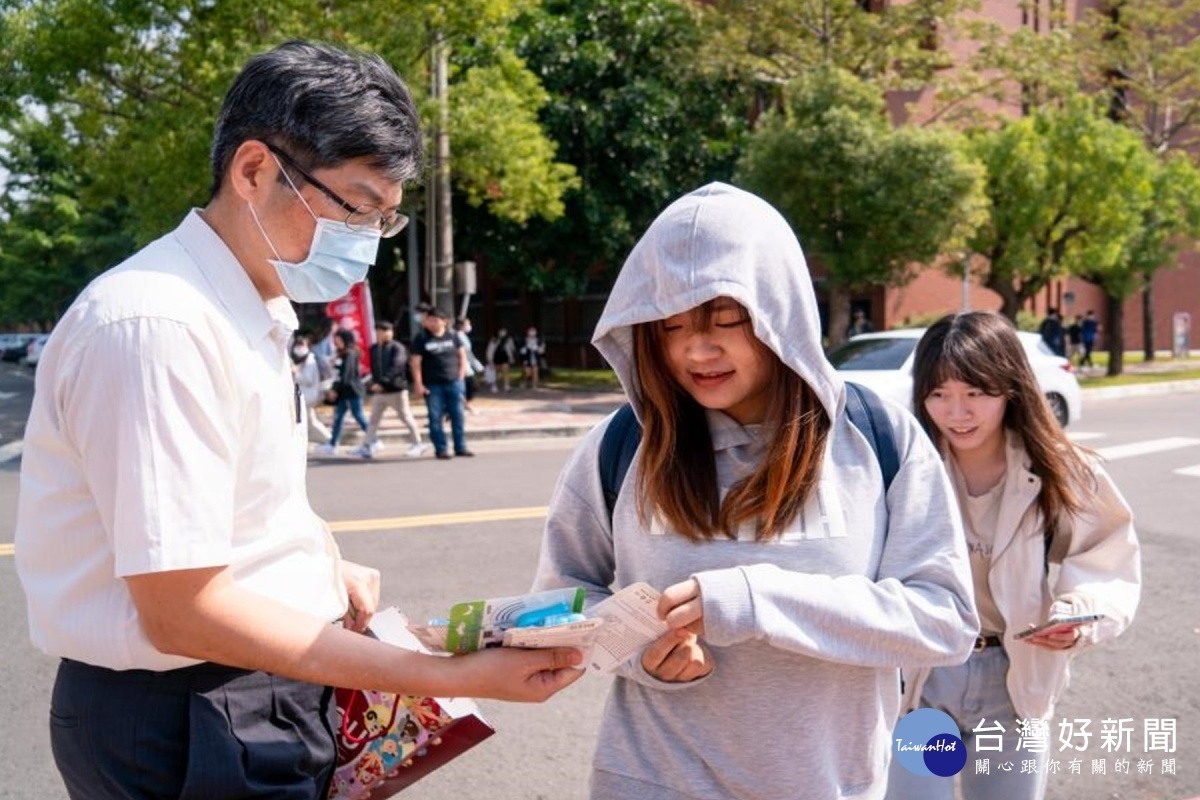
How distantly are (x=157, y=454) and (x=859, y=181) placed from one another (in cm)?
1859

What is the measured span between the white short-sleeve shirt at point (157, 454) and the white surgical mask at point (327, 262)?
0.25 ft

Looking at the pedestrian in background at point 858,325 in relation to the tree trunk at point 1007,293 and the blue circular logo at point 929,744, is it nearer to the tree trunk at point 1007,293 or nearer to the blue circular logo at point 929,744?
the tree trunk at point 1007,293

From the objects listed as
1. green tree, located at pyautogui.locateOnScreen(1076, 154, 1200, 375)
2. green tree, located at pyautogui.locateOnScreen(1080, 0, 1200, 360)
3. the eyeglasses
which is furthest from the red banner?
green tree, located at pyautogui.locateOnScreen(1080, 0, 1200, 360)

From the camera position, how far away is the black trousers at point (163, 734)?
164 centimetres

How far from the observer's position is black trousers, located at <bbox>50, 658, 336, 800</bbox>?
1636 millimetres

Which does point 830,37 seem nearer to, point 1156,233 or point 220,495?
point 1156,233

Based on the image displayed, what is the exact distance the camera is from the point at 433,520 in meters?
8.31

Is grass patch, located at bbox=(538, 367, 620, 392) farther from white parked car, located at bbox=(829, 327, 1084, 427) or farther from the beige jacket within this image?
the beige jacket

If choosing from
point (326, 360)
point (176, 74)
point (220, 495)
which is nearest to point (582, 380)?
point (326, 360)

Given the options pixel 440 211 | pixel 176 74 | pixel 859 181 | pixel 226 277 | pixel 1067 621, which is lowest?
pixel 1067 621

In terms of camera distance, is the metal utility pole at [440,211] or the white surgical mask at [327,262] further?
the metal utility pole at [440,211]

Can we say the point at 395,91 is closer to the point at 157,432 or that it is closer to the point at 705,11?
the point at 157,432

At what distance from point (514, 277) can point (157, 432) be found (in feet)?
78.1

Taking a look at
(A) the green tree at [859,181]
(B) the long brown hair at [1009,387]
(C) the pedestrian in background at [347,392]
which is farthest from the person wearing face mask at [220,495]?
(A) the green tree at [859,181]
